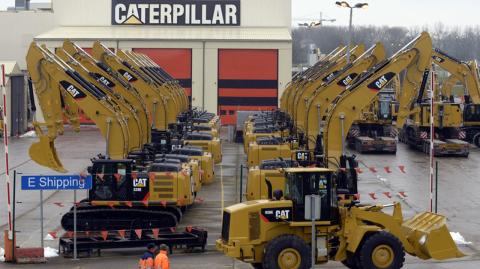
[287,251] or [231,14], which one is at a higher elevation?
[231,14]

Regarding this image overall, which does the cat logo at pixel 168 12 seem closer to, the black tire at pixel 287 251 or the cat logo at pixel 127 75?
the cat logo at pixel 127 75

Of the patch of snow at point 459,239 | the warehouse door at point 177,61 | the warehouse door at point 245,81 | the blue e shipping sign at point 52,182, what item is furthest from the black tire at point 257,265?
the warehouse door at point 177,61

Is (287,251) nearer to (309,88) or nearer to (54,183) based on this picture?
(54,183)

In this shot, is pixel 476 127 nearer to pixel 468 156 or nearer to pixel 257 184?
pixel 468 156

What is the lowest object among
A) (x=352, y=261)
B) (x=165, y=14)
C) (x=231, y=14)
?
(x=352, y=261)

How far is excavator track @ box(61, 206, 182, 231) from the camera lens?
29.2 metres

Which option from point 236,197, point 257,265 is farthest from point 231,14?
point 257,265

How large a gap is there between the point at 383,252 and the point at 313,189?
2.05 metres

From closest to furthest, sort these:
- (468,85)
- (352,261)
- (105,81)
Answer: (352,261) < (105,81) < (468,85)

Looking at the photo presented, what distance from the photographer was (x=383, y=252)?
21906mm

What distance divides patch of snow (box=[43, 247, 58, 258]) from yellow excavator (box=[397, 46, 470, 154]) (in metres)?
30.3

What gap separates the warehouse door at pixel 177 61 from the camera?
3100 inches

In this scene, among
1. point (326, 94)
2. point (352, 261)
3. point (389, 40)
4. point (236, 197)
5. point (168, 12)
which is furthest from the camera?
point (389, 40)

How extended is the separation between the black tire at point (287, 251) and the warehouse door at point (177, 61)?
188ft
